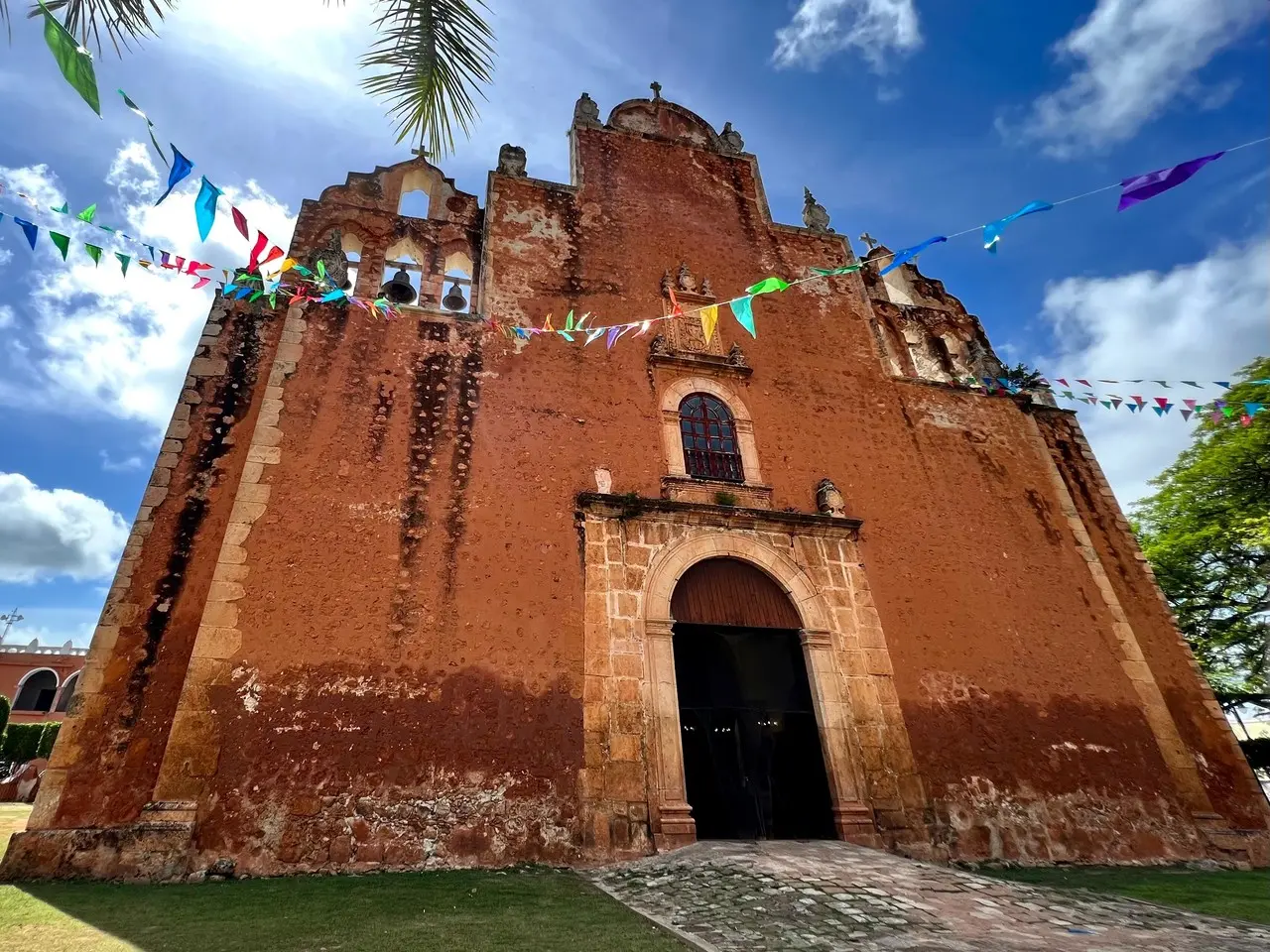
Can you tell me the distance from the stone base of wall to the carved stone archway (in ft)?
14.8

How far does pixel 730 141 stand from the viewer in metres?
13.9

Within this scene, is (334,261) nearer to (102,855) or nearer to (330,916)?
(102,855)

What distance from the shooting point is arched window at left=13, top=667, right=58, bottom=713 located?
1128 inches

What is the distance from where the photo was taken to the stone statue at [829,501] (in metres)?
9.70

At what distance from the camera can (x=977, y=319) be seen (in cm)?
1351

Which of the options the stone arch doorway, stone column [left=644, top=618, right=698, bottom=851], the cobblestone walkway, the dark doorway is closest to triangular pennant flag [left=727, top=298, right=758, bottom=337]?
the stone arch doorway

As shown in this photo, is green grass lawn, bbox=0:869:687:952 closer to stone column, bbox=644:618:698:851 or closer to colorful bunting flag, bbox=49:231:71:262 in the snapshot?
stone column, bbox=644:618:698:851

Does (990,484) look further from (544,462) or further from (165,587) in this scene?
(165,587)

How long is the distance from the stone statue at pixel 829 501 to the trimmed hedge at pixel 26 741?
80.4 ft

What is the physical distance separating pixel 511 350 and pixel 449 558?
335cm

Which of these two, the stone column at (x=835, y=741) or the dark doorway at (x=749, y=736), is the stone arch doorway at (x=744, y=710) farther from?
the stone column at (x=835, y=741)

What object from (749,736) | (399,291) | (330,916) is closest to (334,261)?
(399,291)

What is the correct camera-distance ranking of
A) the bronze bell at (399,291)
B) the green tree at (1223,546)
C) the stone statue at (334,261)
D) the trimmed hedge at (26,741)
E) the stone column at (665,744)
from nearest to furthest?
the stone column at (665,744) → the stone statue at (334,261) → the bronze bell at (399,291) → the green tree at (1223,546) → the trimmed hedge at (26,741)

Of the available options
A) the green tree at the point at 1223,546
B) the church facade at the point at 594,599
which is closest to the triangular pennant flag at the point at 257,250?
the church facade at the point at 594,599
